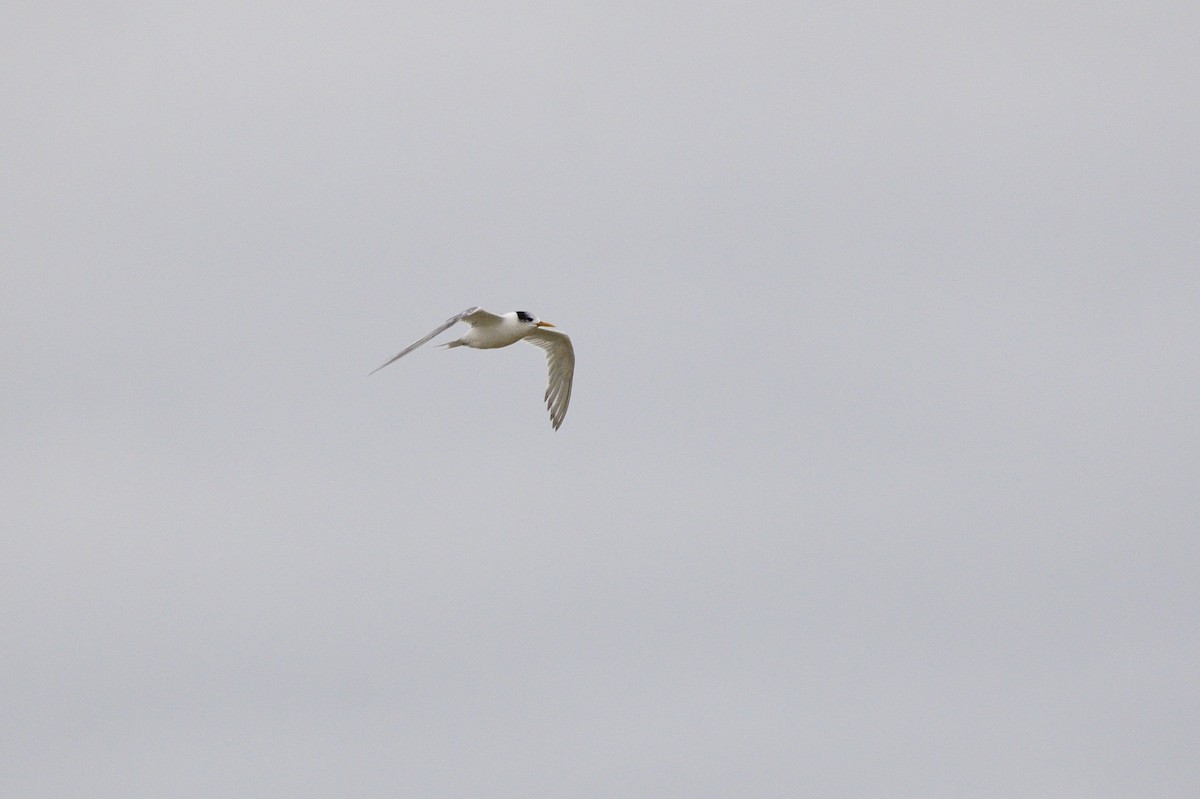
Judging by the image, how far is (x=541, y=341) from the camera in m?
40.4

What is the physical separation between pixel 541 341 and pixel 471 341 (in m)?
3.34

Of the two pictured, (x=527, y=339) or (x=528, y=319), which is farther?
(x=527, y=339)

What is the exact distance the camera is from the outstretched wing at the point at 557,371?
40375 mm

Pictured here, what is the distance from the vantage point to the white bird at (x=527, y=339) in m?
→ 36.4

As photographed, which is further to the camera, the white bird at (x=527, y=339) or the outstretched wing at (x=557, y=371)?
the outstretched wing at (x=557, y=371)

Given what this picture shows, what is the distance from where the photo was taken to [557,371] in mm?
40844

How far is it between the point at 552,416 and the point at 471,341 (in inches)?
161

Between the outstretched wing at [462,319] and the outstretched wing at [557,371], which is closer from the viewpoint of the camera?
the outstretched wing at [462,319]

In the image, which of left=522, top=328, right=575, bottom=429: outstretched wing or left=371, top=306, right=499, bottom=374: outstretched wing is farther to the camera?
left=522, top=328, right=575, bottom=429: outstretched wing

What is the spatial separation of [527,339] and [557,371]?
3.65 ft

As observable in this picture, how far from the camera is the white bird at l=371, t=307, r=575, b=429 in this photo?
36362 millimetres

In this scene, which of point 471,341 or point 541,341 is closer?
point 471,341

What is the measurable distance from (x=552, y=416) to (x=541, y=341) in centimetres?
186

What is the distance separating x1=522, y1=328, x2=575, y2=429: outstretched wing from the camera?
1590 inches
